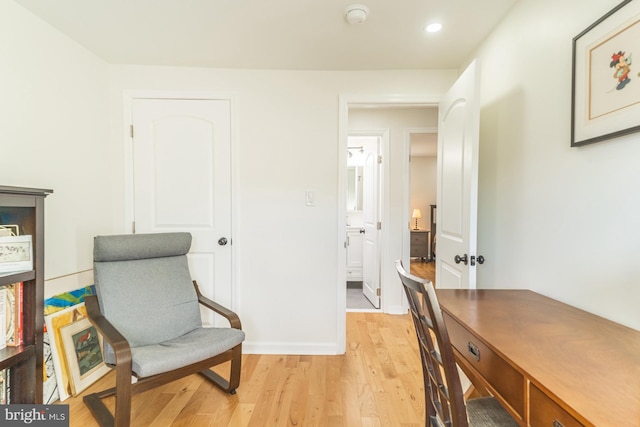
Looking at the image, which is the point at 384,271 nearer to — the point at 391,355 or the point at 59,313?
the point at 391,355

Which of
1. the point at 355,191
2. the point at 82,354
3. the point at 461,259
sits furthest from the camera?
the point at 355,191

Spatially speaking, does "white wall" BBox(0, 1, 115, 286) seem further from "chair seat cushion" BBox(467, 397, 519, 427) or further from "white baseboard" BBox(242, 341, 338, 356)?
"chair seat cushion" BBox(467, 397, 519, 427)

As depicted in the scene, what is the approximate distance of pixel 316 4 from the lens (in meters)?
1.55

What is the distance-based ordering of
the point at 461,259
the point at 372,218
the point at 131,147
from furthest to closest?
the point at 372,218
the point at 131,147
the point at 461,259

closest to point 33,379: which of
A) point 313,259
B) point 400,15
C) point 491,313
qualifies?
point 313,259

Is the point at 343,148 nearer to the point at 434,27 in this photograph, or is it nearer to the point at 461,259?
the point at 434,27

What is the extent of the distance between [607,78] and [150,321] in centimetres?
250

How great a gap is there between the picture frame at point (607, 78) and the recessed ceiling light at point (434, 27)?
2.58 ft

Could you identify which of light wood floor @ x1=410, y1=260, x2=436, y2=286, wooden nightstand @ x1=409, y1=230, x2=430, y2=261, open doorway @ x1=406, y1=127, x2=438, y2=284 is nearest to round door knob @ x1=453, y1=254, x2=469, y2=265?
light wood floor @ x1=410, y1=260, x2=436, y2=286

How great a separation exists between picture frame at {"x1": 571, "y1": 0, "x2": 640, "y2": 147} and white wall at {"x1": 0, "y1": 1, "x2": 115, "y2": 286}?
106 inches

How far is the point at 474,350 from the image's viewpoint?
0.96m

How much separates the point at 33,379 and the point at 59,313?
53cm

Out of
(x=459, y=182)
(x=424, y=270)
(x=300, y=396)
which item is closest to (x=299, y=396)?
(x=300, y=396)

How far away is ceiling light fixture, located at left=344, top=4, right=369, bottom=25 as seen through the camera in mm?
1562
